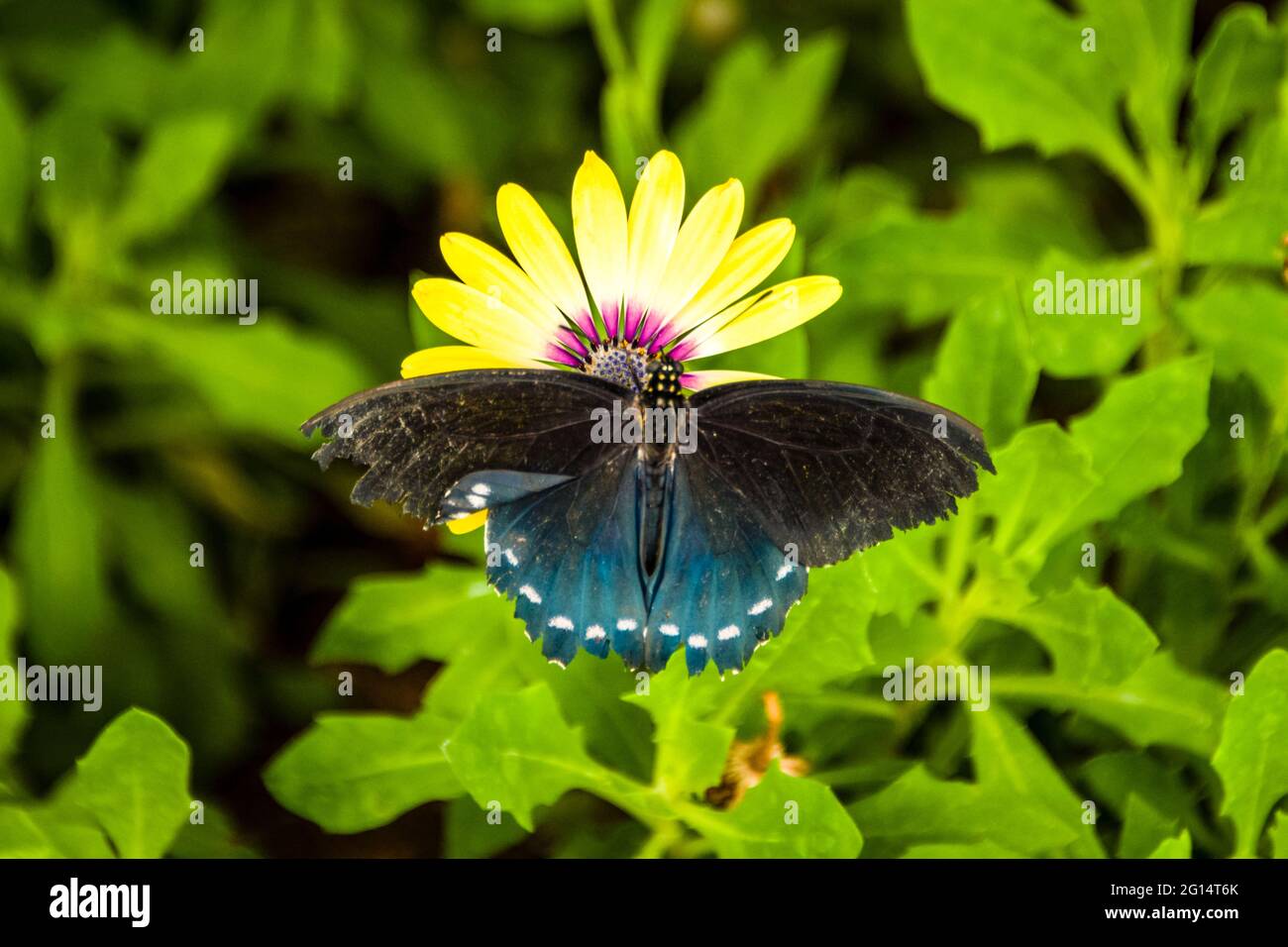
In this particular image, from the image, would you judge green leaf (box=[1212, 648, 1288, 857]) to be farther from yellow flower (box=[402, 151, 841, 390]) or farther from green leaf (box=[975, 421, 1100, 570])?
yellow flower (box=[402, 151, 841, 390])

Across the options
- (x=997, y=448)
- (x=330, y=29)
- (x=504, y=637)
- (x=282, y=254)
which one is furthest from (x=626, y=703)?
(x=282, y=254)

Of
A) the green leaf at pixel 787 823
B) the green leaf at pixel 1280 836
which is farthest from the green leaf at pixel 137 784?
the green leaf at pixel 1280 836

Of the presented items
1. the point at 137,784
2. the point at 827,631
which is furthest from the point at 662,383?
the point at 137,784

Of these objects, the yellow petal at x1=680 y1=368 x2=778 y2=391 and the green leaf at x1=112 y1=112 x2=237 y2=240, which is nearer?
the yellow petal at x1=680 y1=368 x2=778 y2=391

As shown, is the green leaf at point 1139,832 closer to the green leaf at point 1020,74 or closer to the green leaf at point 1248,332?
the green leaf at point 1248,332

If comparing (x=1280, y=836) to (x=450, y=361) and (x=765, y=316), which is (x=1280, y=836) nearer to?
(x=765, y=316)

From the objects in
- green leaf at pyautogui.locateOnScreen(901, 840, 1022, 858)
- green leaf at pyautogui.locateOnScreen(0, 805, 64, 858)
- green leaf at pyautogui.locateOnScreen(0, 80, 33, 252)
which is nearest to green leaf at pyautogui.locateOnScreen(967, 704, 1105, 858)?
green leaf at pyautogui.locateOnScreen(901, 840, 1022, 858)

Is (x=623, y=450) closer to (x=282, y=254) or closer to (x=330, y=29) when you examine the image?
(x=330, y=29)
